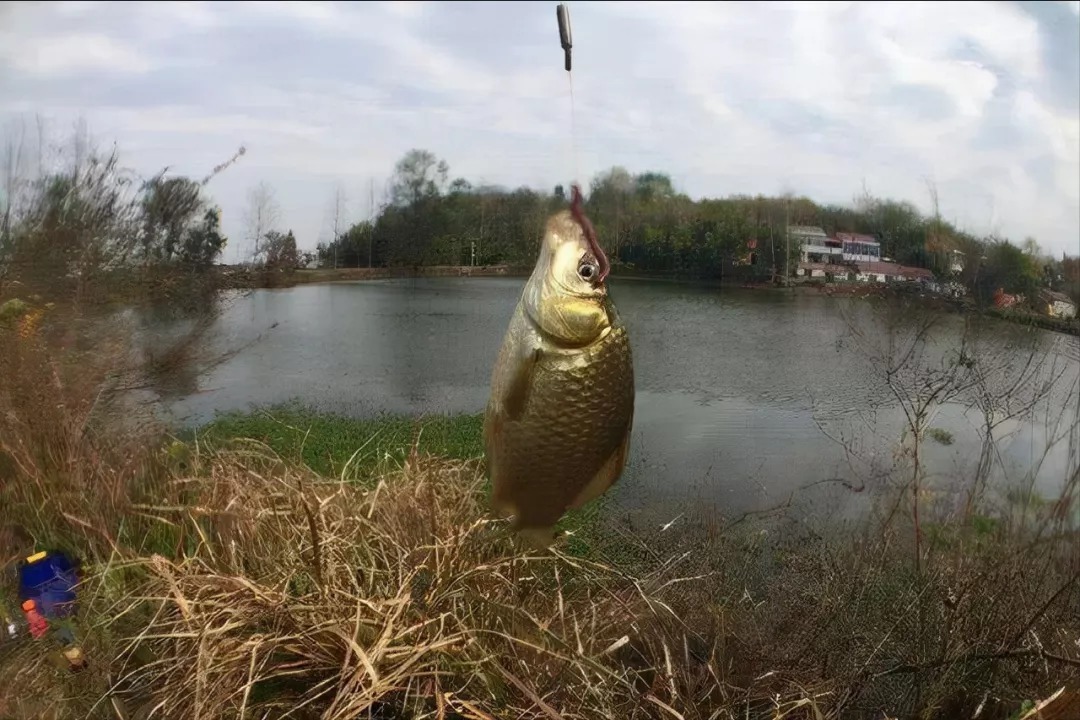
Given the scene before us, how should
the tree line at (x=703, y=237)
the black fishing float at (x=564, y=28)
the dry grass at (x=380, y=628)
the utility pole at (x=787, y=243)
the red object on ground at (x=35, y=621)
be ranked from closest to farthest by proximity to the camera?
the black fishing float at (x=564, y=28), the dry grass at (x=380, y=628), the red object on ground at (x=35, y=621), the tree line at (x=703, y=237), the utility pole at (x=787, y=243)

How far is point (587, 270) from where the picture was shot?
1576 mm

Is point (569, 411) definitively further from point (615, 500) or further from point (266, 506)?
point (615, 500)

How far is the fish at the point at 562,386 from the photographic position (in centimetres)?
159

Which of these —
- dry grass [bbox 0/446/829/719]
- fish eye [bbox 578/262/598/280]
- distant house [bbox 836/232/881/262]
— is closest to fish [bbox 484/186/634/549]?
fish eye [bbox 578/262/598/280]

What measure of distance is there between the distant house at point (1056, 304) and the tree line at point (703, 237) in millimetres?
41

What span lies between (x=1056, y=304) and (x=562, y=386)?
342 centimetres

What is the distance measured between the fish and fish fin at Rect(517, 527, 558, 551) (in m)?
0.10

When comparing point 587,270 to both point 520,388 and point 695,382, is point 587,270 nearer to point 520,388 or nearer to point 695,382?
point 520,388

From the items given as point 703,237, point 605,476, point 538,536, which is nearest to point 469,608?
point 538,536

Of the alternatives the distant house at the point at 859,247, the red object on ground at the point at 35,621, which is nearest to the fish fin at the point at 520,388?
the red object on ground at the point at 35,621

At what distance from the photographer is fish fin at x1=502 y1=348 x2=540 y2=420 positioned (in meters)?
1.66

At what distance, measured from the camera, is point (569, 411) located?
168 cm

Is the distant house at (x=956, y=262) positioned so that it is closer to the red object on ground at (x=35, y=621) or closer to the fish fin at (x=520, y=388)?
the fish fin at (x=520, y=388)

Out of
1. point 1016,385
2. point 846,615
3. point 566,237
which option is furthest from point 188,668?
point 1016,385
